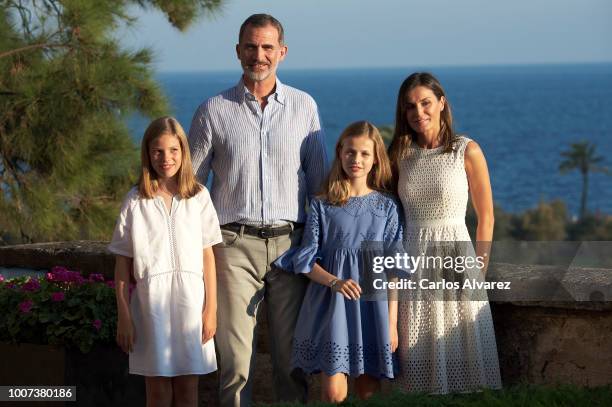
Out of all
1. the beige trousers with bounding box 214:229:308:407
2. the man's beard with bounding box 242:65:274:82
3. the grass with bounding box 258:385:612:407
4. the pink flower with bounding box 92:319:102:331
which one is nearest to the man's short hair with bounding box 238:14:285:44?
the man's beard with bounding box 242:65:274:82

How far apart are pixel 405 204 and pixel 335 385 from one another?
0.72 meters

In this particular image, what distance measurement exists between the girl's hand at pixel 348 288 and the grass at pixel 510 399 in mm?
724

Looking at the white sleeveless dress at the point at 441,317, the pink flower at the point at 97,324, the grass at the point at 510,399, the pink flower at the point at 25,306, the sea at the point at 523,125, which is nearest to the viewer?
the grass at the point at 510,399

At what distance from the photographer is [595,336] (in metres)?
4.05

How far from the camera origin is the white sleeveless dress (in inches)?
162

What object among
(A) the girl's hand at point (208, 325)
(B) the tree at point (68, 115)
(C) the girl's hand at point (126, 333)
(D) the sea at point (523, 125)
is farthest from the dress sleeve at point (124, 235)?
(D) the sea at point (523, 125)

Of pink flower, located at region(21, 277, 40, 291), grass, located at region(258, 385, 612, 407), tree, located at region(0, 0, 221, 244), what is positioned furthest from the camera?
tree, located at region(0, 0, 221, 244)

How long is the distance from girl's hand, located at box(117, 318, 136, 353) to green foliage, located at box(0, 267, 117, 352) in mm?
533

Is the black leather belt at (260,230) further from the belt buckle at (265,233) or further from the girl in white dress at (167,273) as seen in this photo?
the girl in white dress at (167,273)

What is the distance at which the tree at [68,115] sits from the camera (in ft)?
26.0

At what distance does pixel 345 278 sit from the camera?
13.4 feet

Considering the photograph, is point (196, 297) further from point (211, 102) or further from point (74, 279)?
point (74, 279)

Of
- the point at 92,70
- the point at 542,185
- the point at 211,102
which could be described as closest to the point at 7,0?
the point at 92,70

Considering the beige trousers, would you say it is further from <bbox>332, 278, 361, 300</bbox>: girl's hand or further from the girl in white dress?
<bbox>332, 278, 361, 300</bbox>: girl's hand
